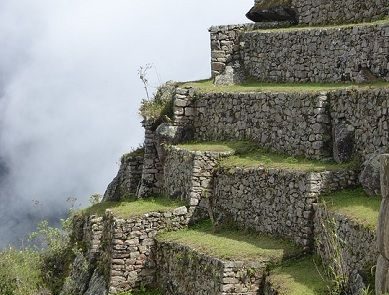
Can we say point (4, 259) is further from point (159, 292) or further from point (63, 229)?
point (159, 292)

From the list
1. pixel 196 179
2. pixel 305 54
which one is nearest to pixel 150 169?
pixel 196 179

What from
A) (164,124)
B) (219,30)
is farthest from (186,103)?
(219,30)

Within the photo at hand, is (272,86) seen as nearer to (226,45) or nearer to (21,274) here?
(226,45)

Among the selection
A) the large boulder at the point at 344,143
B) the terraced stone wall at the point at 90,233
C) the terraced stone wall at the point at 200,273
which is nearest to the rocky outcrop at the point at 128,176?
the terraced stone wall at the point at 90,233

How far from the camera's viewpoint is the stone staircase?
73.5 feet

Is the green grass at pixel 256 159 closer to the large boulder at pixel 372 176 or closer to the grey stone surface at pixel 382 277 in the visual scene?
the large boulder at pixel 372 176

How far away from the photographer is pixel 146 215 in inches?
1113

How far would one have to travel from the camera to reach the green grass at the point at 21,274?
3459cm

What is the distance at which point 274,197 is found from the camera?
24.7 metres

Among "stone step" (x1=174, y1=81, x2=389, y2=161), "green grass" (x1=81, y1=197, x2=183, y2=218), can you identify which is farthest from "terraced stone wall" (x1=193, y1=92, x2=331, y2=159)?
"green grass" (x1=81, y1=197, x2=183, y2=218)

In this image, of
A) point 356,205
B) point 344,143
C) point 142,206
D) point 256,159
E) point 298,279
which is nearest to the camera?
point 298,279

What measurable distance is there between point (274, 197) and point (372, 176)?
3.40 metres

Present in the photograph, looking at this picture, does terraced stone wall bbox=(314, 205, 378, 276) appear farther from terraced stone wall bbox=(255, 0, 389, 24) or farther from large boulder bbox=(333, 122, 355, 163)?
terraced stone wall bbox=(255, 0, 389, 24)

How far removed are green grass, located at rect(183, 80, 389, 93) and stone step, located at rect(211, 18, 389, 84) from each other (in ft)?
1.01
